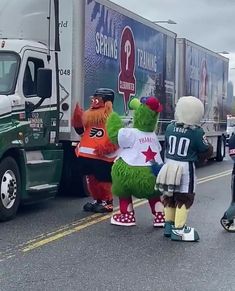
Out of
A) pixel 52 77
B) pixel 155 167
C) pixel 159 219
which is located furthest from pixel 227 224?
pixel 52 77

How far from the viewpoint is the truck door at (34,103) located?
8.91 m

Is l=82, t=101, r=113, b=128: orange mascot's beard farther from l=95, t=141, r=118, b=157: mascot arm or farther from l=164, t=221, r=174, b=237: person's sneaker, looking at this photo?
l=164, t=221, r=174, b=237: person's sneaker

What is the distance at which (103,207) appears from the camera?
9344 millimetres

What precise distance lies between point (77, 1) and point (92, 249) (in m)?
4.81

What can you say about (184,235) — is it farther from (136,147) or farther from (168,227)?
(136,147)

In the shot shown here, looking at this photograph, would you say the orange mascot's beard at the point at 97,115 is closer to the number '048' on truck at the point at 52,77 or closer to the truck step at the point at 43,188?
the number '048' on truck at the point at 52,77

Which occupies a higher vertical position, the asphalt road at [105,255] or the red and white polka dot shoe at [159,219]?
the red and white polka dot shoe at [159,219]

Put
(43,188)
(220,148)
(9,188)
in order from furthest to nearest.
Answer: (220,148)
(43,188)
(9,188)

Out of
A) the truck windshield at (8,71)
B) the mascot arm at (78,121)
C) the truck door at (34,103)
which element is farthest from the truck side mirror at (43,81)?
the mascot arm at (78,121)

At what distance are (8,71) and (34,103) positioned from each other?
0.59 metres

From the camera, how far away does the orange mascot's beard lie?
356 inches

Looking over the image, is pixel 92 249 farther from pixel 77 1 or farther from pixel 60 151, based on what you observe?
pixel 77 1

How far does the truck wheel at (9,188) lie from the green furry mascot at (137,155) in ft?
4.75

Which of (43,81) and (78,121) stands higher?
(43,81)
